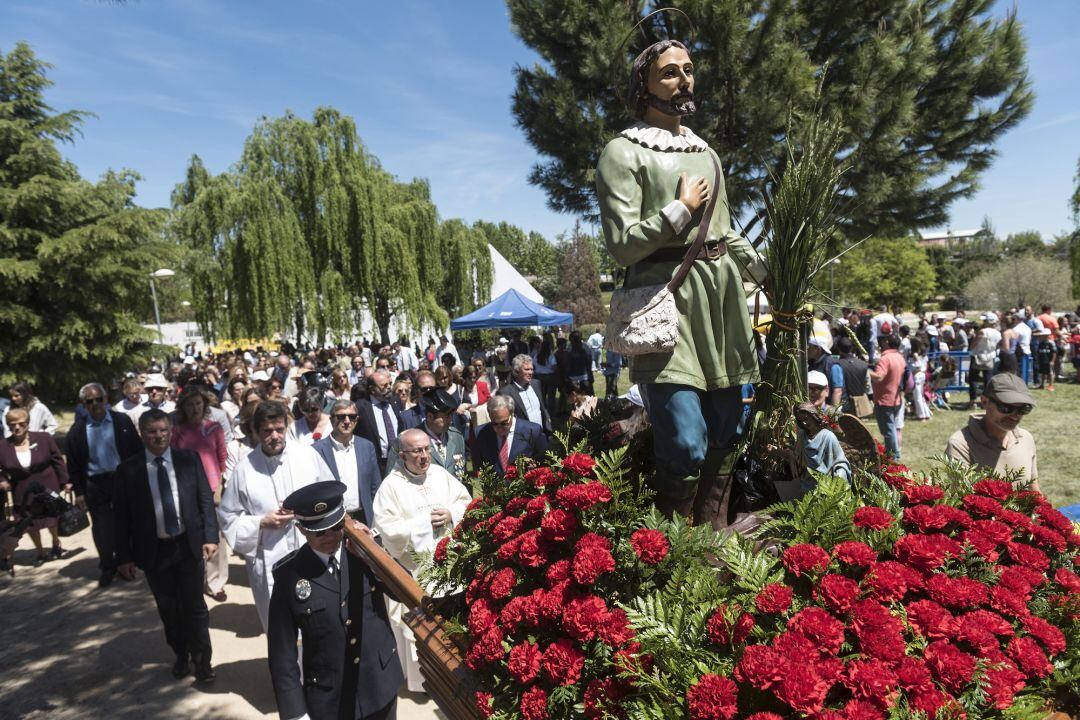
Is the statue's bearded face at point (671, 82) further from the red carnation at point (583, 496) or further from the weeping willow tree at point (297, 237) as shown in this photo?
the weeping willow tree at point (297, 237)

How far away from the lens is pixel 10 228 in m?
11.5

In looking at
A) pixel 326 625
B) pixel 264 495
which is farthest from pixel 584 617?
pixel 264 495

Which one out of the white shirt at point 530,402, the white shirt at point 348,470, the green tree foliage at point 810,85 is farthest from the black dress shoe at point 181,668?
the green tree foliage at point 810,85

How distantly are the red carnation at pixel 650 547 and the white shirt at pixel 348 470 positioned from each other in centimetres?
363

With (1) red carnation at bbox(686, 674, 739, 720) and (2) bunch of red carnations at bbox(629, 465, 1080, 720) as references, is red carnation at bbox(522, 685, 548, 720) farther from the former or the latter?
(1) red carnation at bbox(686, 674, 739, 720)

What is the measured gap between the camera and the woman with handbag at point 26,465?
23.0 feet

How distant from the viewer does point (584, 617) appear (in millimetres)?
1814

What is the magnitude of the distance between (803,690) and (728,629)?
270 mm

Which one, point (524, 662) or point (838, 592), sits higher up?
point (838, 592)

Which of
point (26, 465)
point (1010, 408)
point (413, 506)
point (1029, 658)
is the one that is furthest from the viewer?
point (26, 465)

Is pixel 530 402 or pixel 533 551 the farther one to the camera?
pixel 530 402

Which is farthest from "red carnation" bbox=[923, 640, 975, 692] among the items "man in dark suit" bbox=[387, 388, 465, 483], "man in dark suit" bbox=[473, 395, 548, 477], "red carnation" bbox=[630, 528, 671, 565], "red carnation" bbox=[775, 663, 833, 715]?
"man in dark suit" bbox=[387, 388, 465, 483]

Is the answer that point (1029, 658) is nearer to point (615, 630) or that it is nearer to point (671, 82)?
point (615, 630)

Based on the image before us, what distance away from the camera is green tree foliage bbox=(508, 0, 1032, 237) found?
12125 millimetres
